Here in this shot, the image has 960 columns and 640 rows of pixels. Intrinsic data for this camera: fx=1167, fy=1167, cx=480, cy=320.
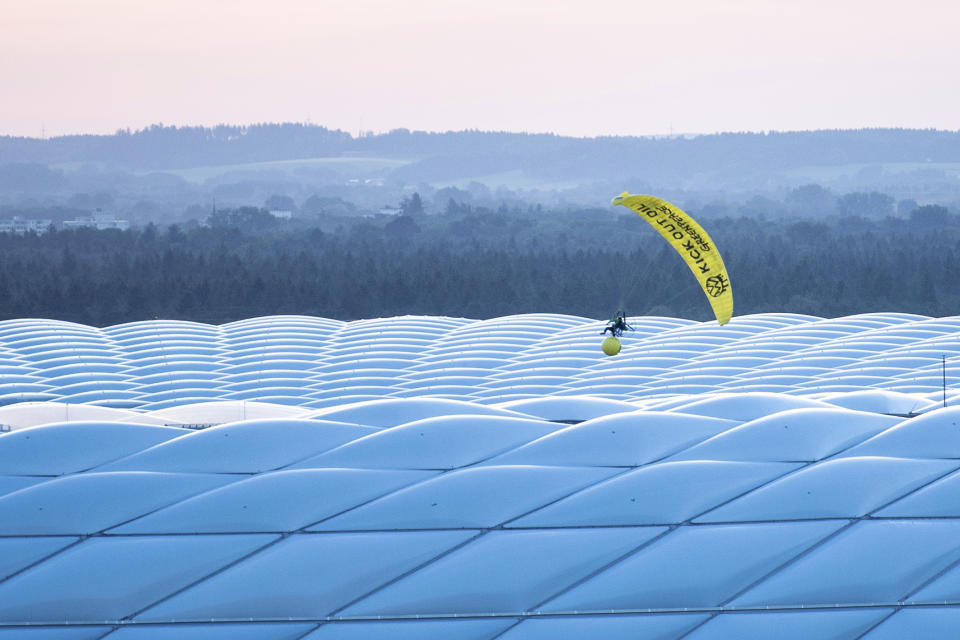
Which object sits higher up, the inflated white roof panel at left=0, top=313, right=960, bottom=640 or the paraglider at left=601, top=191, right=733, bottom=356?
the paraglider at left=601, top=191, right=733, bottom=356

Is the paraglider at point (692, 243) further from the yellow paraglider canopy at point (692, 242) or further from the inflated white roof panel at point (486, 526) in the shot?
the inflated white roof panel at point (486, 526)

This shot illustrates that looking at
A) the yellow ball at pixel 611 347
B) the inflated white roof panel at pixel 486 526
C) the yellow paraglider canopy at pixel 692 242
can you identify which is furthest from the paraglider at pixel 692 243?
the inflated white roof panel at pixel 486 526

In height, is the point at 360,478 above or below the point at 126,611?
above

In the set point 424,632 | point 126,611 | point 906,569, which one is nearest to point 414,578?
point 424,632

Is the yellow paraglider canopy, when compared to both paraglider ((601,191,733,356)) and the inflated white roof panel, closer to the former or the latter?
paraglider ((601,191,733,356))

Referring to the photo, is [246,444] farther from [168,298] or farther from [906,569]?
[168,298]

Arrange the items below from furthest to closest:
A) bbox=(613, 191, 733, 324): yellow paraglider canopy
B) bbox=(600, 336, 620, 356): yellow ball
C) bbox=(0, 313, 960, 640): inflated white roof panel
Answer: bbox=(600, 336, 620, 356): yellow ball, bbox=(613, 191, 733, 324): yellow paraglider canopy, bbox=(0, 313, 960, 640): inflated white roof panel

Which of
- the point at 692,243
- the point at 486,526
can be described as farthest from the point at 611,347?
the point at 486,526

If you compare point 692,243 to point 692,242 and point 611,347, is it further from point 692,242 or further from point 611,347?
point 611,347

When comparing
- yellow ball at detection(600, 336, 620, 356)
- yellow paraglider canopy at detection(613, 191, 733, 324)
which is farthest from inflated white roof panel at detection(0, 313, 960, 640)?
yellow ball at detection(600, 336, 620, 356)
